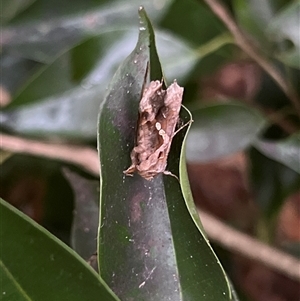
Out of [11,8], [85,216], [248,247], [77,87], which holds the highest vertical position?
[11,8]

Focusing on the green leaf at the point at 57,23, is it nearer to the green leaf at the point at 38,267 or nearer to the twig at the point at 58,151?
the twig at the point at 58,151

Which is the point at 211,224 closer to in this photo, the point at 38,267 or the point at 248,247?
the point at 248,247

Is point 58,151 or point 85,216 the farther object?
point 58,151

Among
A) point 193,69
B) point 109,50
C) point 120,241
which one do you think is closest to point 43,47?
point 109,50

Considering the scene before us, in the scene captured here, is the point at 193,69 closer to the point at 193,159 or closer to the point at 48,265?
the point at 193,159

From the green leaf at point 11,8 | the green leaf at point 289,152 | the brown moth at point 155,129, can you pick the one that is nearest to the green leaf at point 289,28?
the green leaf at point 289,152

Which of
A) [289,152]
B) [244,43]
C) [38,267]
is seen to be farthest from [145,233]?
[244,43]
